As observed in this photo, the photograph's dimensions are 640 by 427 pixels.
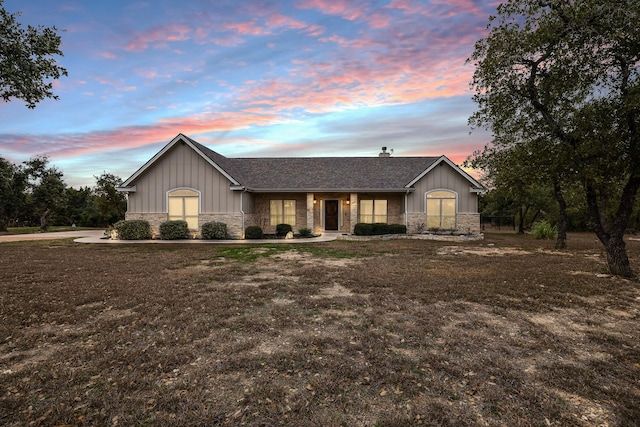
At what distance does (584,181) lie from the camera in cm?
879

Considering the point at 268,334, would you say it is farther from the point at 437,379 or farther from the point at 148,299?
the point at 148,299

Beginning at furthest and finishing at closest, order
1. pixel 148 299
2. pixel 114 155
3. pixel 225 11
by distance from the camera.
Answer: pixel 114 155 → pixel 225 11 → pixel 148 299

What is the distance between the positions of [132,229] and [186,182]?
13.5ft

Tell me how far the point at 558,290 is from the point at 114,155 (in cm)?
3679

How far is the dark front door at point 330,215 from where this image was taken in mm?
22141

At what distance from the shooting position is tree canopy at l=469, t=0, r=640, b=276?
7887mm

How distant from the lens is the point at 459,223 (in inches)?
803

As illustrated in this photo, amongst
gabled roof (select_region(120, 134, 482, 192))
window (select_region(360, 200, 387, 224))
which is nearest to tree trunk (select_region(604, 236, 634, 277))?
gabled roof (select_region(120, 134, 482, 192))

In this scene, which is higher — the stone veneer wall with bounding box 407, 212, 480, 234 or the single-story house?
the single-story house

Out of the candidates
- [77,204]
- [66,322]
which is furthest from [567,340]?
[77,204]

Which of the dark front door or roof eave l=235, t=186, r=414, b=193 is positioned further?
the dark front door

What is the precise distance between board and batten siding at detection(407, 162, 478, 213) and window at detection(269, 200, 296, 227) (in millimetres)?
7961

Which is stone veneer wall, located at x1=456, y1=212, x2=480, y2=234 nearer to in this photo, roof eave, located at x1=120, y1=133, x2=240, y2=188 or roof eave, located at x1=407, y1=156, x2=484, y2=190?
Result: roof eave, located at x1=407, y1=156, x2=484, y2=190

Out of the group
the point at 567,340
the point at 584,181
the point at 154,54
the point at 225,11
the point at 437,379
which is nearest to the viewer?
the point at 437,379
